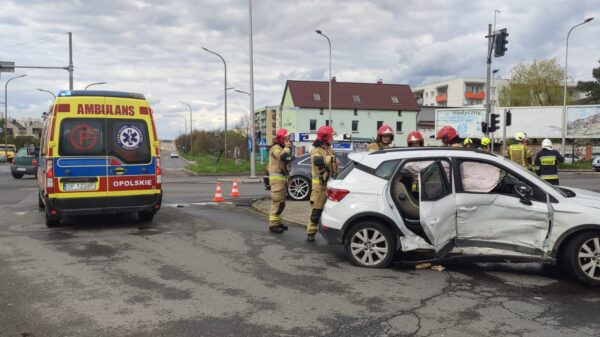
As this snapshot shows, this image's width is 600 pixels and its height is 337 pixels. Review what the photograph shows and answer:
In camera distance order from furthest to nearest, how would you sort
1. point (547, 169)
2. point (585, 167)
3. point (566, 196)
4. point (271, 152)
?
point (585, 167) < point (547, 169) < point (271, 152) < point (566, 196)

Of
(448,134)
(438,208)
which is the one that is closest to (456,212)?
(438,208)

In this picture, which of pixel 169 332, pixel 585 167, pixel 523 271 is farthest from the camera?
pixel 585 167

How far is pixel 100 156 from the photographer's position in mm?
8406

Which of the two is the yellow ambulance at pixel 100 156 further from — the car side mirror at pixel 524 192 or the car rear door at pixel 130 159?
the car side mirror at pixel 524 192

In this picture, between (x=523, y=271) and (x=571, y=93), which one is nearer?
(x=523, y=271)

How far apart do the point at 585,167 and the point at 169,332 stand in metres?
35.6

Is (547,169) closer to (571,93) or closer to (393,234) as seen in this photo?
(393,234)

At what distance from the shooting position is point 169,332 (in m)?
3.95

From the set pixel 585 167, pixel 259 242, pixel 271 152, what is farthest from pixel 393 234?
pixel 585 167

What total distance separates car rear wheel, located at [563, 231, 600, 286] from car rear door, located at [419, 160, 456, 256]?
4.08 ft

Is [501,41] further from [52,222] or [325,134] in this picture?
[52,222]

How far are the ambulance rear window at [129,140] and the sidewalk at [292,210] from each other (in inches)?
114

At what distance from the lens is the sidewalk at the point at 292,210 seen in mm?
9541

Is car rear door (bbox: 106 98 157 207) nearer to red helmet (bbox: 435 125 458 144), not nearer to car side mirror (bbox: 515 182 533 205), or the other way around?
red helmet (bbox: 435 125 458 144)
